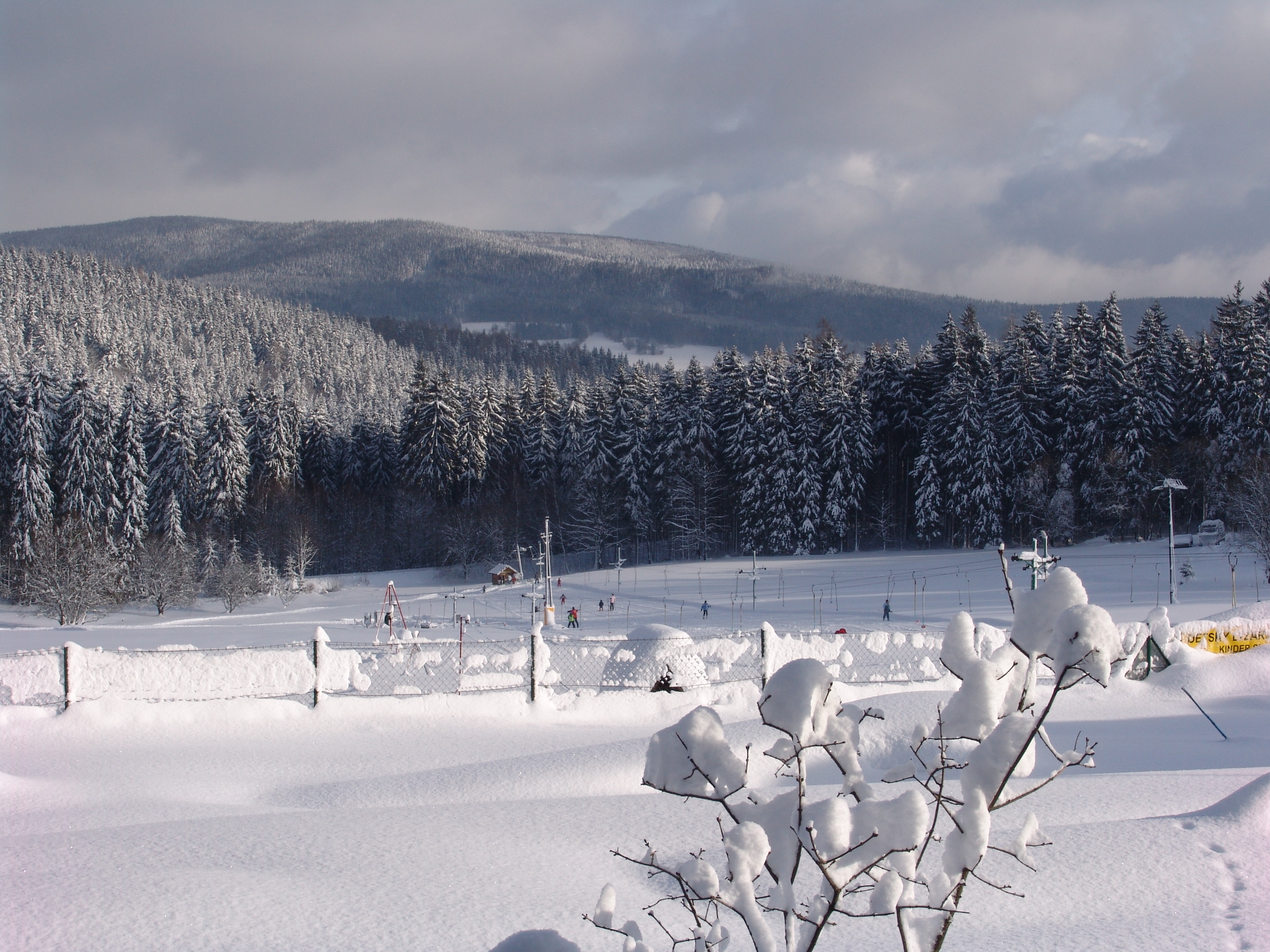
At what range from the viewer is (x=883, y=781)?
6.83ft

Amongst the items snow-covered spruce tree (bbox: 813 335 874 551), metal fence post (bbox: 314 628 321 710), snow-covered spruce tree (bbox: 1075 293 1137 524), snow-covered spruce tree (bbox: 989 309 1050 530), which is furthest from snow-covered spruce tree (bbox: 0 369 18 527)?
snow-covered spruce tree (bbox: 1075 293 1137 524)

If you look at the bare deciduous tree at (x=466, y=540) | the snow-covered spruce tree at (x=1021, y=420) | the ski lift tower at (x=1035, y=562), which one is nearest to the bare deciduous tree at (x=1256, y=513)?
the ski lift tower at (x=1035, y=562)

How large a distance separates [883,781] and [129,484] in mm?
57822

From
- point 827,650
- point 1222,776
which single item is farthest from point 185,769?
point 827,650

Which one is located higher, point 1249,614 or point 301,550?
point 1249,614

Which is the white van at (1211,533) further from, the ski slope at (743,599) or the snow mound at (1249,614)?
the snow mound at (1249,614)

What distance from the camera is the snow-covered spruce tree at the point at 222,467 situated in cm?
5669

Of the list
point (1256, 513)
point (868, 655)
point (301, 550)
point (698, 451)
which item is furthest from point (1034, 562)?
point (301, 550)

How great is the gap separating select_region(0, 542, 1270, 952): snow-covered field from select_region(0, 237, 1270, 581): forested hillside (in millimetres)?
40077

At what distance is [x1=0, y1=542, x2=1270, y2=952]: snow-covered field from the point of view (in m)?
3.96

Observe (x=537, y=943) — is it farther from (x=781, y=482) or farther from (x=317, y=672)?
(x=781, y=482)

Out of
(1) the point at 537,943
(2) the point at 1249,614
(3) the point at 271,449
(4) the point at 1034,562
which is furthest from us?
(3) the point at 271,449

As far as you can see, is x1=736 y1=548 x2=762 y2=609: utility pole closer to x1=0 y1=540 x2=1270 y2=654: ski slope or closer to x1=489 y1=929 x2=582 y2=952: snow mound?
x1=0 y1=540 x2=1270 y2=654: ski slope

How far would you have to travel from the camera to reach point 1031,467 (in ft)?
159
